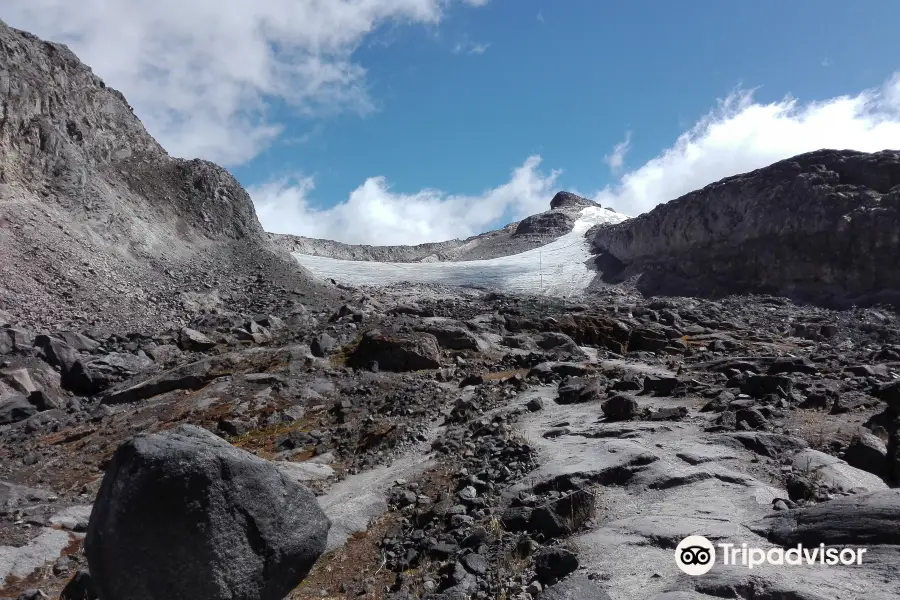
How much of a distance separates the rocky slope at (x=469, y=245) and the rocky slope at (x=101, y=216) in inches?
942

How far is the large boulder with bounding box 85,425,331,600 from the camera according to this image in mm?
4910

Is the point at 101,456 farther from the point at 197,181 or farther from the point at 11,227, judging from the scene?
the point at 197,181

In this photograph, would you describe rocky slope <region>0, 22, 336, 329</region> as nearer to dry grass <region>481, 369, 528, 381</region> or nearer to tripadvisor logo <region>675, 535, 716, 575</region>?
dry grass <region>481, 369, 528, 381</region>

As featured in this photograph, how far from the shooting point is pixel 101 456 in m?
11.9

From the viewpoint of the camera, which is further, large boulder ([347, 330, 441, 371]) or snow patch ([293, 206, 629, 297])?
snow patch ([293, 206, 629, 297])

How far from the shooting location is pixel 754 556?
17.2 ft

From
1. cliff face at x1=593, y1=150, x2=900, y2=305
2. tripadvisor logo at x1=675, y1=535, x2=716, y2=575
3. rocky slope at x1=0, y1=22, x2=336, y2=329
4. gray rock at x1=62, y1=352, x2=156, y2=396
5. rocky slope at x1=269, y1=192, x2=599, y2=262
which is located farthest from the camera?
rocky slope at x1=269, y1=192, x2=599, y2=262

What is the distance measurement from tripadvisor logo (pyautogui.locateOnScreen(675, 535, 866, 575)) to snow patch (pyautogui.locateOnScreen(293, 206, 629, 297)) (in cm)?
3649

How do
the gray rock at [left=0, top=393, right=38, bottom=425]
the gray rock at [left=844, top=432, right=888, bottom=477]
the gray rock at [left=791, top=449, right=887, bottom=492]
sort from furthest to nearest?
the gray rock at [left=0, top=393, right=38, bottom=425] < the gray rock at [left=844, top=432, right=888, bottom=477] < the gray rock at [left=791, top=449, right=887, bottom=492]

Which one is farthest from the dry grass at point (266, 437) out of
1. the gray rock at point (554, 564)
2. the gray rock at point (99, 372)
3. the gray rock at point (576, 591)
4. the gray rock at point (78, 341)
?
the gray rock at point (78, 341)

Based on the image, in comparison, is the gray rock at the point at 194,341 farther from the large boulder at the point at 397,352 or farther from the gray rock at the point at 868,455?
the gray rock at the point at 868,455

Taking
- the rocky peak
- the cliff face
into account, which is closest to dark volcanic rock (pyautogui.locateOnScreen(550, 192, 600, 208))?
the rocky peak

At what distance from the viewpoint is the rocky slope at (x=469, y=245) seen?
61.2 metres

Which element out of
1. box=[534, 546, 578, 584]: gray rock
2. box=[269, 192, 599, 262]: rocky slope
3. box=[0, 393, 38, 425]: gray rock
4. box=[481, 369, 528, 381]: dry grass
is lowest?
box=[534, 546, 578, 584]: gray rock
